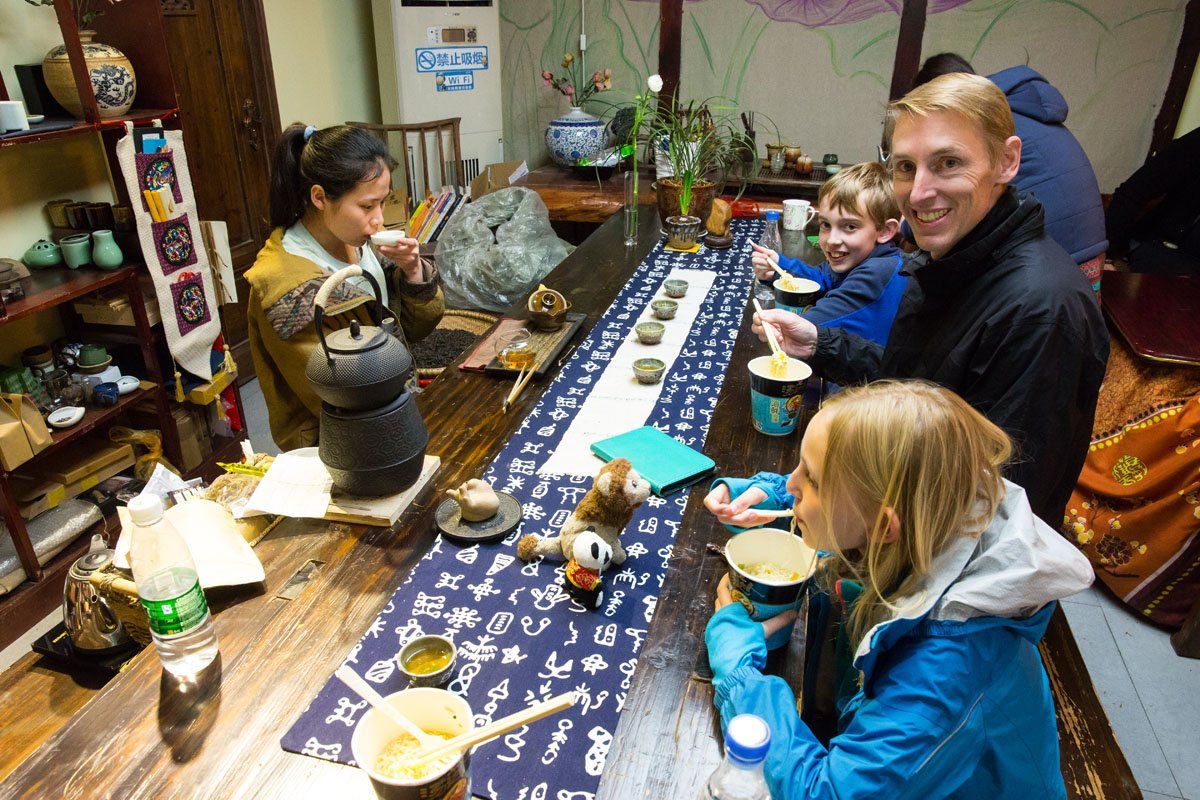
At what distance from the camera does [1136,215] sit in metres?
3.66

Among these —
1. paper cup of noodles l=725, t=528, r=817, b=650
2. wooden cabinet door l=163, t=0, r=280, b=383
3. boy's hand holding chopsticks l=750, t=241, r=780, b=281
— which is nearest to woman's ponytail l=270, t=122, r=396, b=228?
boy's hand holding chopsticks l=750, t=241, r=780, b=281

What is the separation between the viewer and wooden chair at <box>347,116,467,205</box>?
14.5ft

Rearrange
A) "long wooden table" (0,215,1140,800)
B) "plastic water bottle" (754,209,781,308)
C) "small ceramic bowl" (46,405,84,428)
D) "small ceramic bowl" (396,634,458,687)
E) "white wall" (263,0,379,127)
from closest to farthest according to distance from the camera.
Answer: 1. "long wooden table" (0,215,1140,800)
2. "small ceramic bowl" (396,634,458,687)
3. "plastic water bottle" (754,209,781,308)
4. "small ceramic bowl" (46,405,84,428)
5. "white wall" (263,0,379,127)

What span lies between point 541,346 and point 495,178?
2816 mm

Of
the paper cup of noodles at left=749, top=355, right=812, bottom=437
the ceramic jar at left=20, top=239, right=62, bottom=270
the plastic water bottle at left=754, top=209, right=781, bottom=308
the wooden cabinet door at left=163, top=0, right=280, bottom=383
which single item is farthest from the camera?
the wooden cabinet door at left=163, top=0, right=280, bottom=383

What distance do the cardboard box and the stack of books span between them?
0.17 meters

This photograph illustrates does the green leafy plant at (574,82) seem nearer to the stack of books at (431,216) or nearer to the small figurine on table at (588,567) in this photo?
the stack of books at (431,216)

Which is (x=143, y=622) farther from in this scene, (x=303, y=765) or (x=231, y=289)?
(x=231, y=289)

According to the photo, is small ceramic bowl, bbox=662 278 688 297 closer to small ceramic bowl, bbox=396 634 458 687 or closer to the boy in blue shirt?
the boy in blue shirt

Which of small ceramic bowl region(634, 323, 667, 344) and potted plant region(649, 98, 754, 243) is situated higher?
potted plant region(649, 98, 754, 243)

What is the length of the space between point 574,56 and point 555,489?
431 centimetres

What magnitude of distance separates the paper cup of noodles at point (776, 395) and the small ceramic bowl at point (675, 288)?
90 centimetres

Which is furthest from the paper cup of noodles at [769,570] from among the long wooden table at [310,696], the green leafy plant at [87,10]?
the green leafy plant at [87,10]

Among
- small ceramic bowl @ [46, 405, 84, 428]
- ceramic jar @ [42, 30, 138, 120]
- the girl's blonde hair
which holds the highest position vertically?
ceramic jar @ [42, 30, 138, 120]
